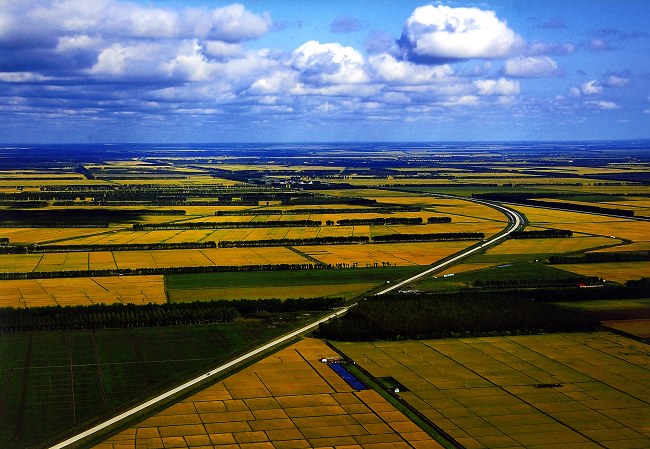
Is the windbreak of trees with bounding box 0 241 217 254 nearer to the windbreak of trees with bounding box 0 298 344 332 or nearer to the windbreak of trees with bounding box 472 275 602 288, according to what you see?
the windbreak of trees with bounding box 0 298 344 332

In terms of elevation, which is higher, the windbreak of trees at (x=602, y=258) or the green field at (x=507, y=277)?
the windbreak of trees at (x=602, y=258)

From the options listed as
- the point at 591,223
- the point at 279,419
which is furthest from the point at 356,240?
the point at 279,419

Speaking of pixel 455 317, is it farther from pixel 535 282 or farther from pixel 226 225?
pixel 226 225

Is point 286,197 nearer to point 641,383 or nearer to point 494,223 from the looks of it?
point 494,223

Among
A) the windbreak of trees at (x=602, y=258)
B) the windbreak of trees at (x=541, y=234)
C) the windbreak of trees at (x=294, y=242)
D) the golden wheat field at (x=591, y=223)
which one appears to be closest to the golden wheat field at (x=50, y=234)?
the windbreak of trees at (x=294, y=242)

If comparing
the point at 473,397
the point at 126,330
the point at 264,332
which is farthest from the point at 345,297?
the point at 473,397

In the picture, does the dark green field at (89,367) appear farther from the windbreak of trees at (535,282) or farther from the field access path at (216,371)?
the windbreak of trees at (535,282)

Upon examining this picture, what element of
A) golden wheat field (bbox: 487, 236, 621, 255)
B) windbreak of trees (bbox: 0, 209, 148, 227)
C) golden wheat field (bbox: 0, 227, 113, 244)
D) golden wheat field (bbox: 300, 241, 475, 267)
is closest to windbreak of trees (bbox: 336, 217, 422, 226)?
golden wheat field (bbox: 300, 241, 475, 267)
